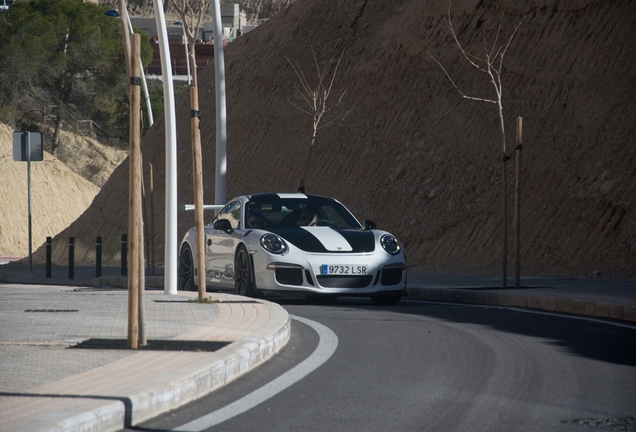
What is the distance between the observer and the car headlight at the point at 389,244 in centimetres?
1307

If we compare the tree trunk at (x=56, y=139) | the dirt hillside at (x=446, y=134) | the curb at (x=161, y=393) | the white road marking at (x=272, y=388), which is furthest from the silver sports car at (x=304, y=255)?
the tree trunk at (x=56, y=139)

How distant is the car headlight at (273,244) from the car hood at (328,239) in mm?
124

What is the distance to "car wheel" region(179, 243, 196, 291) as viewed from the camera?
1491 cm

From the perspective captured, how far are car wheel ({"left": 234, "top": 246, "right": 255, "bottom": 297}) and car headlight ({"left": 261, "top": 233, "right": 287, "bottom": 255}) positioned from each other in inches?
16.2

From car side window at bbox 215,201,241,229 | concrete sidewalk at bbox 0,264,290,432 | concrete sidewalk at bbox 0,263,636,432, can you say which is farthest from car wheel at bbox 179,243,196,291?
concrete sidewalk at bbox 0,264,290,432

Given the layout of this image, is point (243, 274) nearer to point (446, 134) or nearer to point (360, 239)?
point (360, 239)

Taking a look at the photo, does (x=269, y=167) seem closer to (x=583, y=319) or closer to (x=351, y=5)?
(x=351, y=5)

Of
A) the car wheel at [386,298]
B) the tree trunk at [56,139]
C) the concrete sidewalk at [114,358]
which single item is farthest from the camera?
the tree trunk at [56,139]

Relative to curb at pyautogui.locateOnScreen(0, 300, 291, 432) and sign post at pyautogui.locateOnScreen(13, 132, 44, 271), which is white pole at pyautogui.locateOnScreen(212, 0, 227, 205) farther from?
curb at pyautogui.locateOnScreen(0, 300, 291, 432)

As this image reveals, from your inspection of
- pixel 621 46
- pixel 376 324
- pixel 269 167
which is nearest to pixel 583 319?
pixel 376 324

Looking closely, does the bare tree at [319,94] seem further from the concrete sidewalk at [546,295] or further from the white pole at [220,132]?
the concrete sidewalk at [546,295]

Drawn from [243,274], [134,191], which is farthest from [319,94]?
[134,191]

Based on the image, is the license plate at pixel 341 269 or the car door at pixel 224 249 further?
the car door at pixel 224 249

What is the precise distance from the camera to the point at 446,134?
27.6 meters
